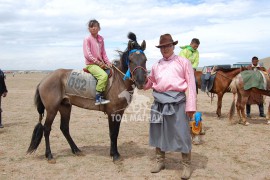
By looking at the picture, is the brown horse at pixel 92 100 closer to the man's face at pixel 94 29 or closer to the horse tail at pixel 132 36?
the horse tail at pixel 132 36

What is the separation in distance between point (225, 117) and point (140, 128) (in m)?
3.84

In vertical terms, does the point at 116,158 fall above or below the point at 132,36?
below

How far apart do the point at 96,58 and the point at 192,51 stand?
3.27m

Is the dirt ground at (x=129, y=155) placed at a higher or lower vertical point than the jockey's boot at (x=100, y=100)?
lower

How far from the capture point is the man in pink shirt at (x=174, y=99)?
4203 mm

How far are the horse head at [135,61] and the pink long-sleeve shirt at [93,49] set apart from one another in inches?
25.5

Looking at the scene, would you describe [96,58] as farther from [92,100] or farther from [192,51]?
[192,51]

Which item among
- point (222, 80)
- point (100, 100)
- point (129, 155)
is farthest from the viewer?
point (222, 80)

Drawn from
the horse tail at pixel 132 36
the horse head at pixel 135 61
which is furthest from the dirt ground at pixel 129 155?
the horse tail at pixel 132 36

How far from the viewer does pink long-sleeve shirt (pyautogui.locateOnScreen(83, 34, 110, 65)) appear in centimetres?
523

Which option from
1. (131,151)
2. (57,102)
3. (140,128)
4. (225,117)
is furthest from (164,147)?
(225,117)

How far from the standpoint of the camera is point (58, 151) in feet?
19.8

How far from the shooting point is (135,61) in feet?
15.4

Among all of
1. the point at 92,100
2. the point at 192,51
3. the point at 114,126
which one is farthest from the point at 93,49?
the point at 192,51
